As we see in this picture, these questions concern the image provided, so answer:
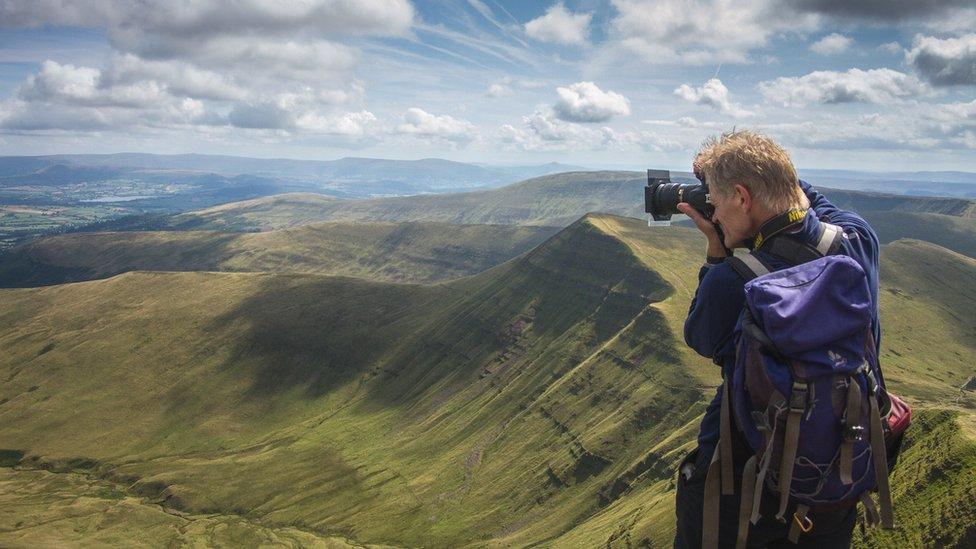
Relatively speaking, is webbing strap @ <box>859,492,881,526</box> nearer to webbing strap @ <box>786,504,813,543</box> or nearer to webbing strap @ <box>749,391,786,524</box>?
webbing strap @ <box>786,504,813,543</box>

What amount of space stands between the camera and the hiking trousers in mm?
3552

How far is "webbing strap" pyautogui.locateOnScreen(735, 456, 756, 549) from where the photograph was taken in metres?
6.83

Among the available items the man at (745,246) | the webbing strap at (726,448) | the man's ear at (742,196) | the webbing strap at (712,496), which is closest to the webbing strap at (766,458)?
the webbing strap at (726,448)

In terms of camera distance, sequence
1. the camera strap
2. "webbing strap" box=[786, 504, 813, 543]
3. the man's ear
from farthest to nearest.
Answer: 1. the man's ear
2. the camera strap
3. "webbing strap" box=[786, 504, 813, 543]

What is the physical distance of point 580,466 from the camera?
151500 millimetres

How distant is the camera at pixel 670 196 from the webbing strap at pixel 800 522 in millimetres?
4077

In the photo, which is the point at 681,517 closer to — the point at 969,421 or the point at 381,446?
the point at 969,421

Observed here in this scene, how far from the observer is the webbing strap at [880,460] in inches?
256

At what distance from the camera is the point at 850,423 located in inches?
248

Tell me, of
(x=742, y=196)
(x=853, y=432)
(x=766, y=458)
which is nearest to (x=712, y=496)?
(x=766, y=458)

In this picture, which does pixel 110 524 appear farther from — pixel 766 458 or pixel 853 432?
pixel 853 432

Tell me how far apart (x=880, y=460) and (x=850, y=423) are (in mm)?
1056

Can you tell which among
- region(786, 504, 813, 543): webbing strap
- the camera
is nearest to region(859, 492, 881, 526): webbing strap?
region(786, 504, 813, 543): webbing strap

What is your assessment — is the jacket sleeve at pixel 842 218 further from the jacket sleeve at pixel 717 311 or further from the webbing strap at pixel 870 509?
the webbing strap at pixel 870 509
